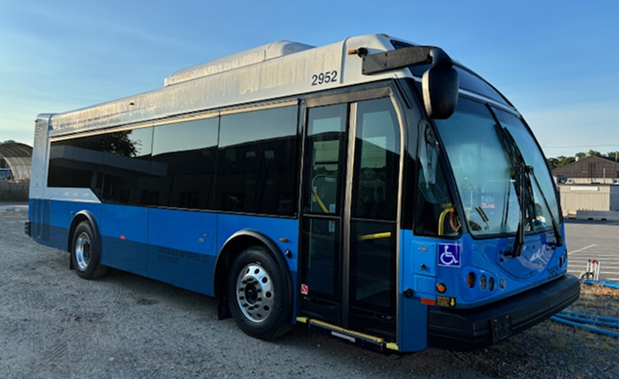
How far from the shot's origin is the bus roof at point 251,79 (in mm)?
4344

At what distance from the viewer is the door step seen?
3764 millimetres

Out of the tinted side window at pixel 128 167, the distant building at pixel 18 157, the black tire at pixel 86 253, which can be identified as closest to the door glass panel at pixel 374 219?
the tinted side window at pixel 128 167

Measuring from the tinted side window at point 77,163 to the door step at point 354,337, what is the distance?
16.1 ft

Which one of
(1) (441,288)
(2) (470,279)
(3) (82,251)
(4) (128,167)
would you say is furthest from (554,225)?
(3) (82,251)

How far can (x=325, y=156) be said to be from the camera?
441 cm

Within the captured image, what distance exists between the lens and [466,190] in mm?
3775

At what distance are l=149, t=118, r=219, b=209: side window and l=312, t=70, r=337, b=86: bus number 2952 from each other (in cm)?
158

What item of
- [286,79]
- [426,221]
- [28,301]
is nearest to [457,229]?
[426,221]

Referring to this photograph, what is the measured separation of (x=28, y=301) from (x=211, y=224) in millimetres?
3032

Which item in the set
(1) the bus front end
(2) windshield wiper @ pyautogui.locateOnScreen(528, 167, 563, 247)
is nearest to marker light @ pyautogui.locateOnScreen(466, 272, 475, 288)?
(1) the bus front end

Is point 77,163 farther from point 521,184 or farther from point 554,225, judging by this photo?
point 554,225

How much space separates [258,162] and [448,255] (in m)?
2.35

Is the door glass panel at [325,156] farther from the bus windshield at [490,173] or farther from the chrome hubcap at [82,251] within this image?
the chrome hubcap at [82,251]

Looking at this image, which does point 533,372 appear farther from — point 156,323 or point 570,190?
point 570,190
